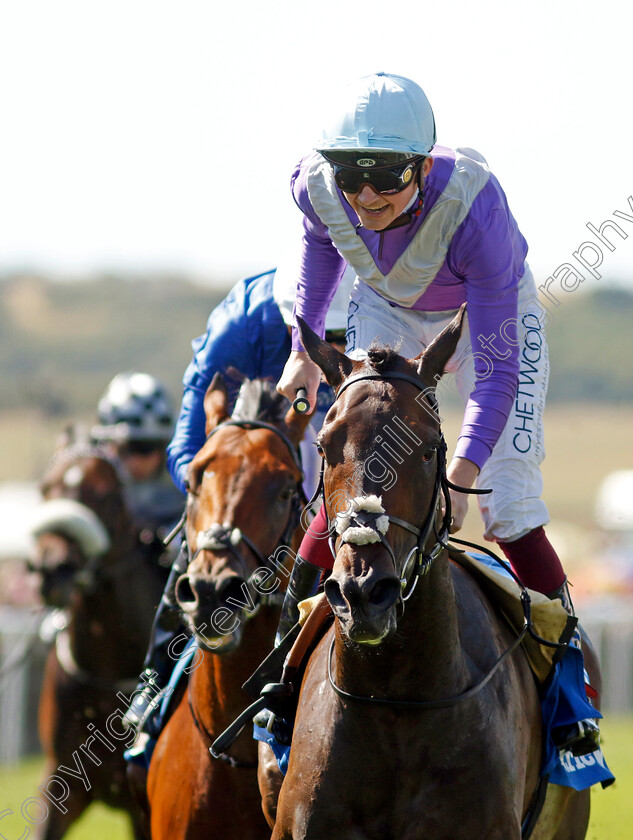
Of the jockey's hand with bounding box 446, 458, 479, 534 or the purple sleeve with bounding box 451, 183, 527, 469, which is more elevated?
the purple sleeve with bounding box 451, 183, 527, 469

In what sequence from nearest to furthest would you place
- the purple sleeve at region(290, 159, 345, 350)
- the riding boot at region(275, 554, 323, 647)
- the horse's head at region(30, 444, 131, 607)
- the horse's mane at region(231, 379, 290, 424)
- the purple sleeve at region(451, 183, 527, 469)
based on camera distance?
the purple sleeve at region(451, 183, 527, 469) → the riding boot at region(275, 554, 323, 647) → the purple sleeve at region(290, 159, 345, 350) → the horse's mane at region(231, 379, 290, 424) → the horse's head at region(30, 444, 131, 607)

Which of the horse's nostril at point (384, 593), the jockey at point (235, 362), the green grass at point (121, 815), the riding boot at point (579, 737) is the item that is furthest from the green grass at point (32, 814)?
the horse's nostril at point (384, 593)

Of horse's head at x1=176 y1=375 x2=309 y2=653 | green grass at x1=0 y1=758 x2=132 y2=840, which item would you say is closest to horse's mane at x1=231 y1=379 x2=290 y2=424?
horse's head at x1=176 y1=375 x2=309 y2=653

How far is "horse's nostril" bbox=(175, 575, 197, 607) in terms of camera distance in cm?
494

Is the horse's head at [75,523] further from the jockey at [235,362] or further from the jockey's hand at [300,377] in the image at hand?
the jockey's hand at [300,377]

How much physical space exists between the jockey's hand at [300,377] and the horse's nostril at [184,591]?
0.89m

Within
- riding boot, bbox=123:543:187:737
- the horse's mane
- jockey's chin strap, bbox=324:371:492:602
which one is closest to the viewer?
jockey's chin strap, bbox=324:371:492:602

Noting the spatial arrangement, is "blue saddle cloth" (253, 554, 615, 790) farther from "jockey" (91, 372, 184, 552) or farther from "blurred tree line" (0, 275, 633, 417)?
"blurred tree line" (0, 275, 633, 417)

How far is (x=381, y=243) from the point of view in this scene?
454 centimetres

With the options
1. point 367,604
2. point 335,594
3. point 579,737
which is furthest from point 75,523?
point 367,604

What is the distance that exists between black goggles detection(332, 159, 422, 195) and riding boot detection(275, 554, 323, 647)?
4.26ft

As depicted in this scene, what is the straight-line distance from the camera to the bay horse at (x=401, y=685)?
3.49 m

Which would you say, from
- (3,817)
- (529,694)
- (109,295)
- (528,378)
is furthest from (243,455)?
(109,295)

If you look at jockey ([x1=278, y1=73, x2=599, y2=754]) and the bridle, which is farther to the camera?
jockey ([x1=278, y1=73, x2=599, y2=754])
